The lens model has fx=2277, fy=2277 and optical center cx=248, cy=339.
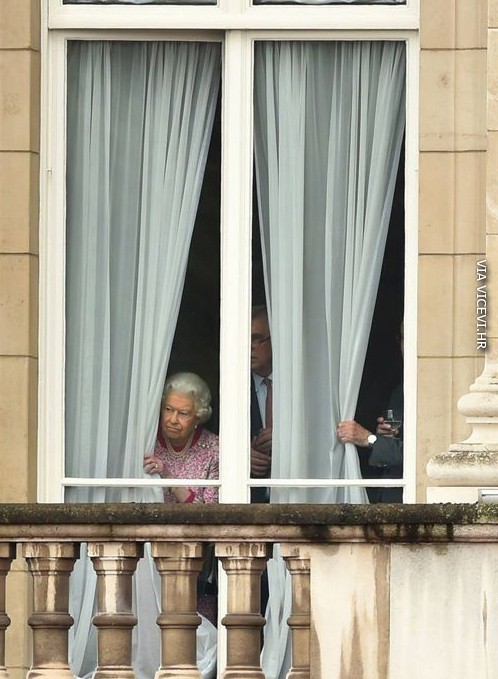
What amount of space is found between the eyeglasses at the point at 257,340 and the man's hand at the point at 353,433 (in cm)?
67

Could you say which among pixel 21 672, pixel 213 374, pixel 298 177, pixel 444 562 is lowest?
pixel 21 672

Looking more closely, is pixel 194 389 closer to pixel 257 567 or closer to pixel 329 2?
pixel 329 2

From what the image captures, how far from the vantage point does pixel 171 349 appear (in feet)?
43.0

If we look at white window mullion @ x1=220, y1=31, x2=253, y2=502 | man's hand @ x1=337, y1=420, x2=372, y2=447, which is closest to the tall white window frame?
white window mullion @ x1=220, y1=31, x2=253, y2=502

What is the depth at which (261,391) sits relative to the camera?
42.9ft

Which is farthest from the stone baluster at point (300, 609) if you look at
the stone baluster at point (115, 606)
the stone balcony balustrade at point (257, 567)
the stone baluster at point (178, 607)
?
the stone baluster at point (115, 606)

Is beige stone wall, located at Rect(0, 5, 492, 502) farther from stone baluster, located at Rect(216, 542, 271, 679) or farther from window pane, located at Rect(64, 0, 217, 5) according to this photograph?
stone baluster, located at Rect(216, 542, 271, 679)

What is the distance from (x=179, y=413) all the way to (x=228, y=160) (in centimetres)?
149

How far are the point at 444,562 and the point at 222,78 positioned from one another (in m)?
4.18

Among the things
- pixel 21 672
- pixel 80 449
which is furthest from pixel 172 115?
pixel 21 672

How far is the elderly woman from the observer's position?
42.7 ft

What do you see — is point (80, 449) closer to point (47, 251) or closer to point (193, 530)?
point (47, 251)

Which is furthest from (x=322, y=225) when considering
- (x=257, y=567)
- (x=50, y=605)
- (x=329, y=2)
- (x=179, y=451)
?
(x=50, y=605)

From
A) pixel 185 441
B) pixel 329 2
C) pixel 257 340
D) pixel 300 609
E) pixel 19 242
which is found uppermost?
pixel 329 2
